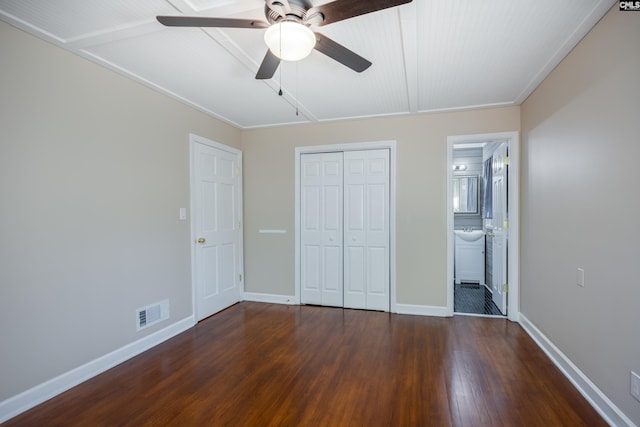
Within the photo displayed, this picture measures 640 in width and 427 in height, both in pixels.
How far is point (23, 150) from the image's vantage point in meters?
1.99

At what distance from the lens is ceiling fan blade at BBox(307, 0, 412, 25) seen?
4.53 feet

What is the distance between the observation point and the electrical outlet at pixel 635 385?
5.27 feet

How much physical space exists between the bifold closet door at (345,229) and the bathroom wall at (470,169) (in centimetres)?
267

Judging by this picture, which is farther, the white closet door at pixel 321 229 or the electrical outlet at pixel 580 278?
the white closet door at pixel 321 229

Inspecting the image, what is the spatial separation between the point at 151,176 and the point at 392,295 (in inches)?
120

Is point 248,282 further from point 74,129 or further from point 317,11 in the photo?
point 317,11

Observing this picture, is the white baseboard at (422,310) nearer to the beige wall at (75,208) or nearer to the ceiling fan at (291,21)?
the beige wall at (75,208)

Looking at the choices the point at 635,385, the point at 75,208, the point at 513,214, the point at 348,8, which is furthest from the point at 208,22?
the point at 513,214

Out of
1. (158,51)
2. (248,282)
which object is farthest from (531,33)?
(248,282)

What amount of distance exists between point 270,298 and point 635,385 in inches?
142

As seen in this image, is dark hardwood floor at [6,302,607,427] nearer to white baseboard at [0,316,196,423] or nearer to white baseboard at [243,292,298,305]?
white baseboard at [0,316,196,423]

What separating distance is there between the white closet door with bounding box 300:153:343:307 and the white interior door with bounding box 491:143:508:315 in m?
1.98

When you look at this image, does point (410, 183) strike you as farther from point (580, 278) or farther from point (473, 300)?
point (473, 300)

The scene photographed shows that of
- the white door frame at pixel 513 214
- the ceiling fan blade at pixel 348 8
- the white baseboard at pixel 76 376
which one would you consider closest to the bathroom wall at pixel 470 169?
the white door frame at pixel 513 214
